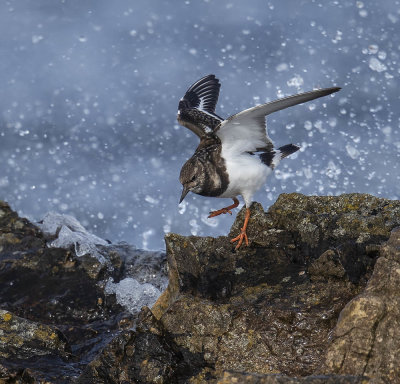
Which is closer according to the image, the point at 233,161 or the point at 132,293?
the point at 233,161

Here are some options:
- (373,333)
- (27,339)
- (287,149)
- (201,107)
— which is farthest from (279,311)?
(201,107)

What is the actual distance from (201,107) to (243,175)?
2410 mm

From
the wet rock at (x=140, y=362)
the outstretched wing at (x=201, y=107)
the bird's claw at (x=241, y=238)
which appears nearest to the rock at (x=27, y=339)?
the wet rock at (x=140, y=362)

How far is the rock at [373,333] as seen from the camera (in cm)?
345

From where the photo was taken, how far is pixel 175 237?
5.57 metres

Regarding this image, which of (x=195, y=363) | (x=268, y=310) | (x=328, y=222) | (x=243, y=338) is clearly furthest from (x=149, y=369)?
(x=328, y=222)

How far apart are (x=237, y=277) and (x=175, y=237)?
71 centimetres

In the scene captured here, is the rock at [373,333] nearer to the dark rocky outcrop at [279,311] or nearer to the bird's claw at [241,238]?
the dark rocky outcrop at [279,311]

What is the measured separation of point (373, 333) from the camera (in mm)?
3586

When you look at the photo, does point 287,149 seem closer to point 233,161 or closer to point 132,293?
point 233,161

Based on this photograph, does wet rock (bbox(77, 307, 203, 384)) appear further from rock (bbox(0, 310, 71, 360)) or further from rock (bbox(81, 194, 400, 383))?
rock (bbox(0, 310, 71, 360))

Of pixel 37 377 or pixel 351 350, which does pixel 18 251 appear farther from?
pixel 351 350

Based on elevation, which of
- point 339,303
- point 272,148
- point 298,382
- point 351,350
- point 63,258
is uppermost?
point 298,382

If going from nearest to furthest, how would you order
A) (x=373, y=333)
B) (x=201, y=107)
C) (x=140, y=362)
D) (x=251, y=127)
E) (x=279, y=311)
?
(x=373, y=333)
(x=140, y=362)
(x=279, y=311)
(x=251, y=127)
(x=201, y=107)
